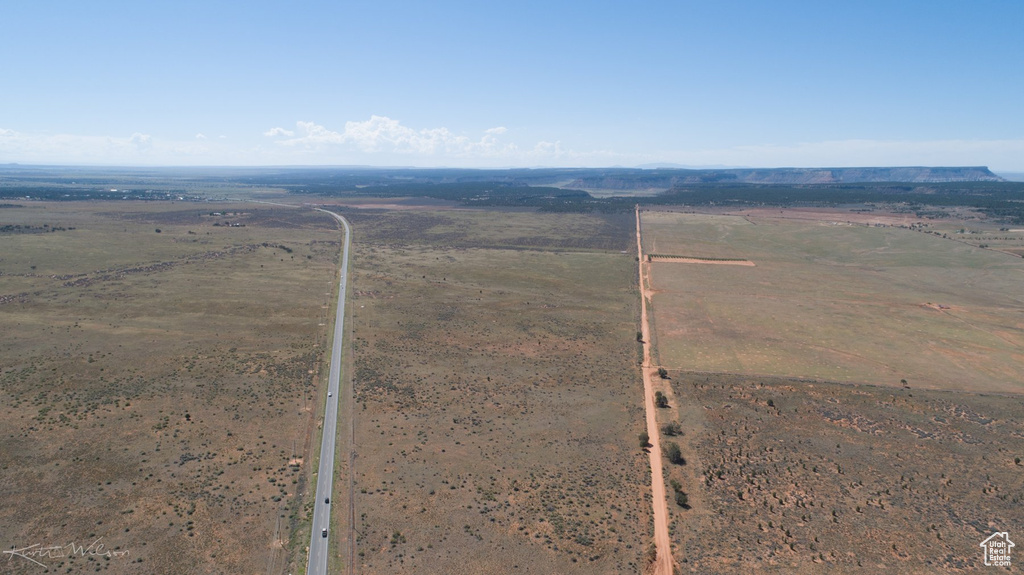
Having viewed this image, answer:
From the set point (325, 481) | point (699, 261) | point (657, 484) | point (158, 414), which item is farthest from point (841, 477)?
point (699, 261)

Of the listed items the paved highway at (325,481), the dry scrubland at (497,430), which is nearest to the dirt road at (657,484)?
the dry scrubland at (497,430)

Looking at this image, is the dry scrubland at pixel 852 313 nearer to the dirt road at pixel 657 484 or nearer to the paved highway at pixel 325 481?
the dirt road at pixel 657 484

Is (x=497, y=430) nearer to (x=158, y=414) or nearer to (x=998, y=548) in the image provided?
(x=158, y=414)

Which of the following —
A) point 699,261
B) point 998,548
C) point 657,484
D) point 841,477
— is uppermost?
point 699,261

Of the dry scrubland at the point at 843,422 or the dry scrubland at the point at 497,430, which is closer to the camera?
the dry scrubland at the point at 497,430

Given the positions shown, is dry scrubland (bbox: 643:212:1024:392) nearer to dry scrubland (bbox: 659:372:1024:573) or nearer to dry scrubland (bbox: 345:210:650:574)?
dry scrubland (bbox: 659:372:1024:573)

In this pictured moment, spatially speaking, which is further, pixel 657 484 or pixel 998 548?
pixel 657 484
